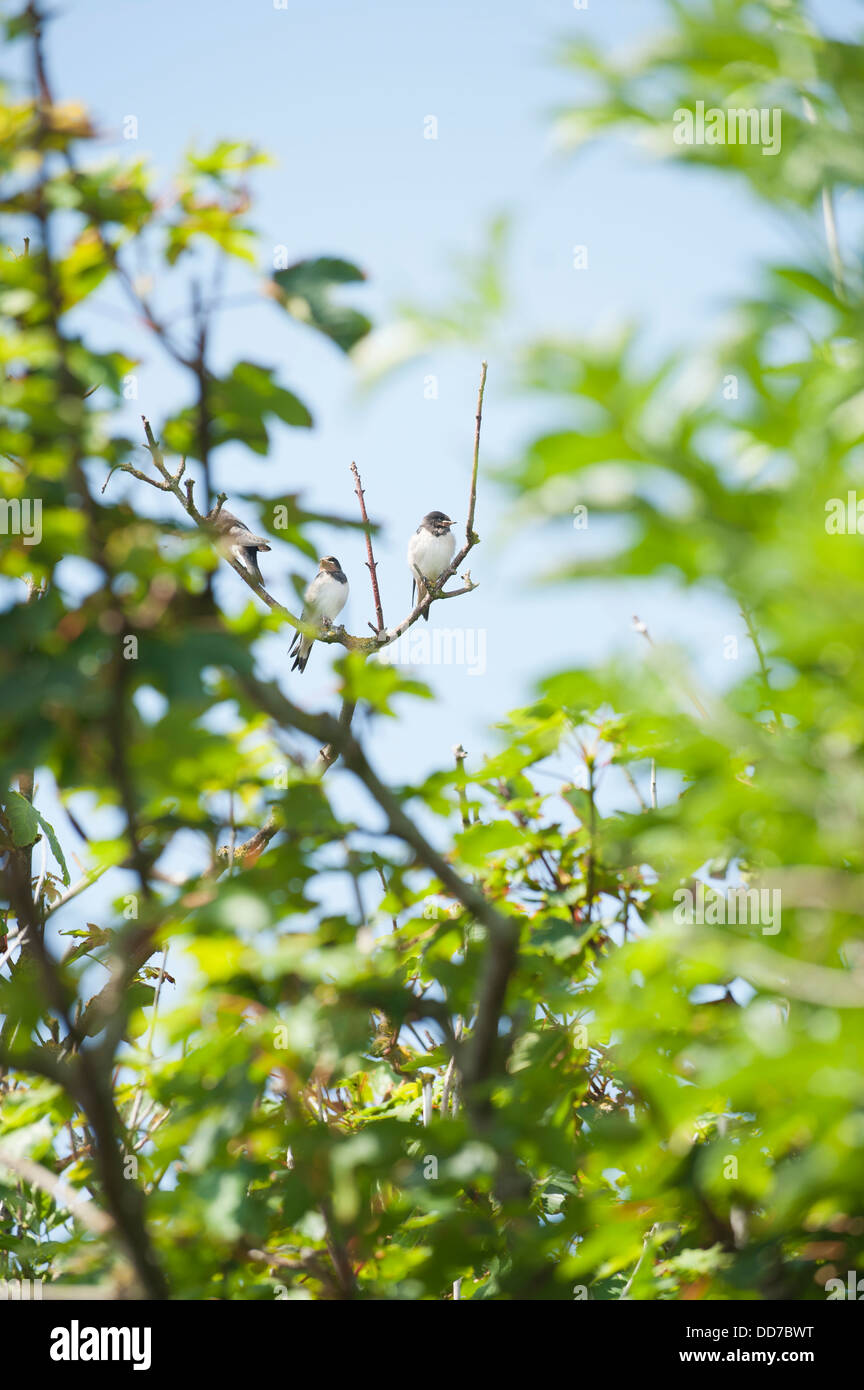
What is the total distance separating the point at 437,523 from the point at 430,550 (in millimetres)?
319

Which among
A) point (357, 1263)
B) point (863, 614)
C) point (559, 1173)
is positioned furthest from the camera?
point (559, 1173)

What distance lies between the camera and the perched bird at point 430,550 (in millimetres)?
9047

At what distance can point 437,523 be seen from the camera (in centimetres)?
925

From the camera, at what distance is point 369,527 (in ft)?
4.52

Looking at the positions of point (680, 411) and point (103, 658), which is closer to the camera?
point (680, 411)

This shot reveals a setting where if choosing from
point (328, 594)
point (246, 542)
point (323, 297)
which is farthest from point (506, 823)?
point (328, 594)

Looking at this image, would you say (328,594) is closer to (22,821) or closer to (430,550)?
(430,550)

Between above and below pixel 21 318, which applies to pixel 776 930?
below

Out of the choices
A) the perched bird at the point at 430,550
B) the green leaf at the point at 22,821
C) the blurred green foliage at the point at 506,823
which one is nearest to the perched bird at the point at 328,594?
the perched bird at the point at 430,550

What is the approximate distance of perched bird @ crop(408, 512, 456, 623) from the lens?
9047 millimetres

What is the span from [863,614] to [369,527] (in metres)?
0.68

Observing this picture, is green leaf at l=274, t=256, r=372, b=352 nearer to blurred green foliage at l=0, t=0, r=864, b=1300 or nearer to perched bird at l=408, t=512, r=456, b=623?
blurred green foliage at l=0, t=0, r=864, b=1300
